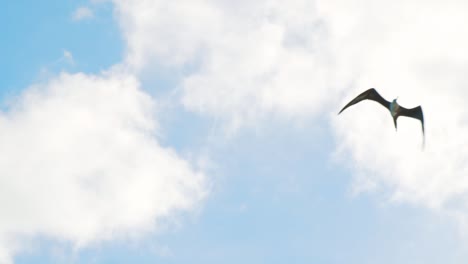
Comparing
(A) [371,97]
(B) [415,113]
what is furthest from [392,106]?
(A) [371,97]

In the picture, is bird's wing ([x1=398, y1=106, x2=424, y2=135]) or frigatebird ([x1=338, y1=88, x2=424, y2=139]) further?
frigatebird ([x1=338, y1=88, x2=424, y2=139])

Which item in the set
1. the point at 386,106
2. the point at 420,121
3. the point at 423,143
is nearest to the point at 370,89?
the point at 386,106

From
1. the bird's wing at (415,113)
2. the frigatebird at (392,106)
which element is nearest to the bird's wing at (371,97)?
the frigatebird at (392,106)

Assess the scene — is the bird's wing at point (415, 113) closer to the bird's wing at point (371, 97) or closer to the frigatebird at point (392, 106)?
the frigatebird at point (392, 106)

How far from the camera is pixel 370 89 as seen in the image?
46.5 m

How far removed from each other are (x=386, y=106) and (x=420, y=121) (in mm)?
4143

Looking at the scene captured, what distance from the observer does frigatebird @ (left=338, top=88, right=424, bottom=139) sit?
1708 inches

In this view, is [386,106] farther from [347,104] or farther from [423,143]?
[423,143]

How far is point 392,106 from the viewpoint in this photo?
44.6 m

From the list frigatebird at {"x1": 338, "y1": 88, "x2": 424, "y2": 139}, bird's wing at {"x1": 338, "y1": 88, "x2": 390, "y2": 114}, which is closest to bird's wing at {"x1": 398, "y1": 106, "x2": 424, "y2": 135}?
frigatebird at {"x1": 338, "y1": 88, "x2": 424, "y2": 139}

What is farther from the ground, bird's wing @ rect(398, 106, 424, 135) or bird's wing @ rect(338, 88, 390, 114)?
bird's wing @ rect(338, 88, 390, 114)

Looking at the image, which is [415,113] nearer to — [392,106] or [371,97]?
[392,106]

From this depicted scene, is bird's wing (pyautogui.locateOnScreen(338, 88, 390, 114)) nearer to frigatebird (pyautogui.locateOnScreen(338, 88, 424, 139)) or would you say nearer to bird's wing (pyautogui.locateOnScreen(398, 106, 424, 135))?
frigatebird (pyautogui.locateOnScreen(338, 88, 424, 139))

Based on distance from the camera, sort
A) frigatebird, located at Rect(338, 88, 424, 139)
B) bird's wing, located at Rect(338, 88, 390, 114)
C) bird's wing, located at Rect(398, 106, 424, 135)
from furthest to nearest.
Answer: bird's wing, located at Rect(338, 88, 390, 114) → frigatebird, located at Rect(338, 88, 424, 139) → bird's wing, located at Rect(398, 106, 424, 135)
